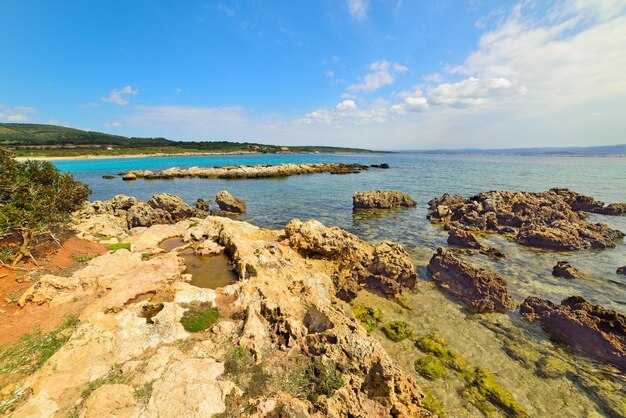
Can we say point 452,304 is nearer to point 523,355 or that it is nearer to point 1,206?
point 523,355

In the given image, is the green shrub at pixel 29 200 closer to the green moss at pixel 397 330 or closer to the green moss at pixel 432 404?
the green moss at pixel 397 330

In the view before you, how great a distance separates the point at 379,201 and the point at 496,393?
29660mm

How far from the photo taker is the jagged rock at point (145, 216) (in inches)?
1075

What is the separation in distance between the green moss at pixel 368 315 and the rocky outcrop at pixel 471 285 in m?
4.98

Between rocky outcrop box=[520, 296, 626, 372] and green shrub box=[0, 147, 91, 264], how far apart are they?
2523 centimetres

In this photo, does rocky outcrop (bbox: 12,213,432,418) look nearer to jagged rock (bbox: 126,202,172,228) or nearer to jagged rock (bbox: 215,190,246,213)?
jagged rock (bbox: 126,202,172,228)

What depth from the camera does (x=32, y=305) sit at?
1065 centimetres

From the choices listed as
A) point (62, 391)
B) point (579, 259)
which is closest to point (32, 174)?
point (62, 391)

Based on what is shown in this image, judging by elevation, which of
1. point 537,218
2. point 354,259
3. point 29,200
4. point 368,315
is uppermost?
point 29,200

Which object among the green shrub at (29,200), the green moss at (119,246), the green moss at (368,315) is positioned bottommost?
the green moss at (368,315)

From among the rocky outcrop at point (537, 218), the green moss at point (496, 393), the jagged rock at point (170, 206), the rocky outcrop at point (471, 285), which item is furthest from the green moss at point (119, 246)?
the rocky outcrop at point (537, 218)

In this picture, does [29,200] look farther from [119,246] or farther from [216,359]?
[216,359]

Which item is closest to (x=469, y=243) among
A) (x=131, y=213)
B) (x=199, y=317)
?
(x=199, y=317)

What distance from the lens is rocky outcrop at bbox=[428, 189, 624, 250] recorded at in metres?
22.7
